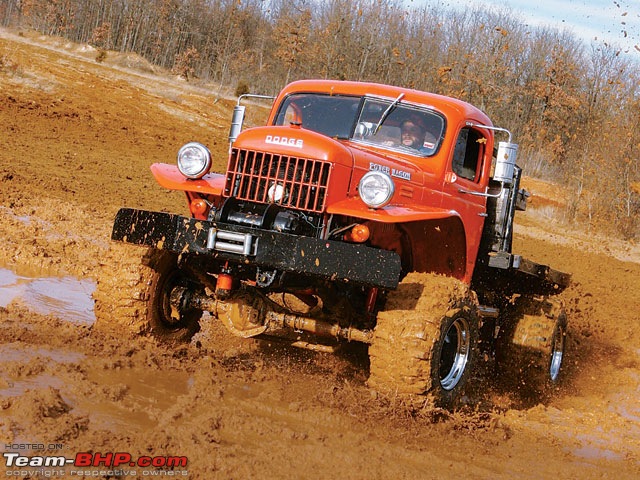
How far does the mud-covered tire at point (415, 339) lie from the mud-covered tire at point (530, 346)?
94.4 inches

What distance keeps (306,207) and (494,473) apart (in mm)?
2033

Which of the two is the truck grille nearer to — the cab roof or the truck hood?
the truck hood

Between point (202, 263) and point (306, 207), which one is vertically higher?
point (306, 207)

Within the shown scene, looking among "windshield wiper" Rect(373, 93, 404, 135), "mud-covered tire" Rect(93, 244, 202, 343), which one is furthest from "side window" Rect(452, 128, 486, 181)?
"mud-covered tire" Rect(93, 244, 202, 343)

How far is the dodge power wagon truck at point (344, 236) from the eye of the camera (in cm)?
504

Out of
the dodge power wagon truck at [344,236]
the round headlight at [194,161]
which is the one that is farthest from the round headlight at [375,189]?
the round headlight at [194,161]

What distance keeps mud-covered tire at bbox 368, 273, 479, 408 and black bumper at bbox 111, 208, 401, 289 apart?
37cm

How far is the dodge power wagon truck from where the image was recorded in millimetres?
5039

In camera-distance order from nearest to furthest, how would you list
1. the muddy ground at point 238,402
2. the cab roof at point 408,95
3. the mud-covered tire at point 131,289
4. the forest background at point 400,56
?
the muddy ground at point 238,402
the mud-covered tire at point 131,289
the cab roof at point 408,95
the forest background at point 400,56

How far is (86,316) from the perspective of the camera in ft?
22.7

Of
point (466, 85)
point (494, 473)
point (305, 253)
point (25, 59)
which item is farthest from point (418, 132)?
point (466, 85)

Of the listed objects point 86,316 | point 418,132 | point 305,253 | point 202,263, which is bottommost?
point 86,316

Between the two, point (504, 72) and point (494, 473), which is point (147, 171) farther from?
point (504, 72)

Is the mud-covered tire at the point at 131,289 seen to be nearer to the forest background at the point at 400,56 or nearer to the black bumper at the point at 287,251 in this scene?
the black bumper at the point at 287,251
